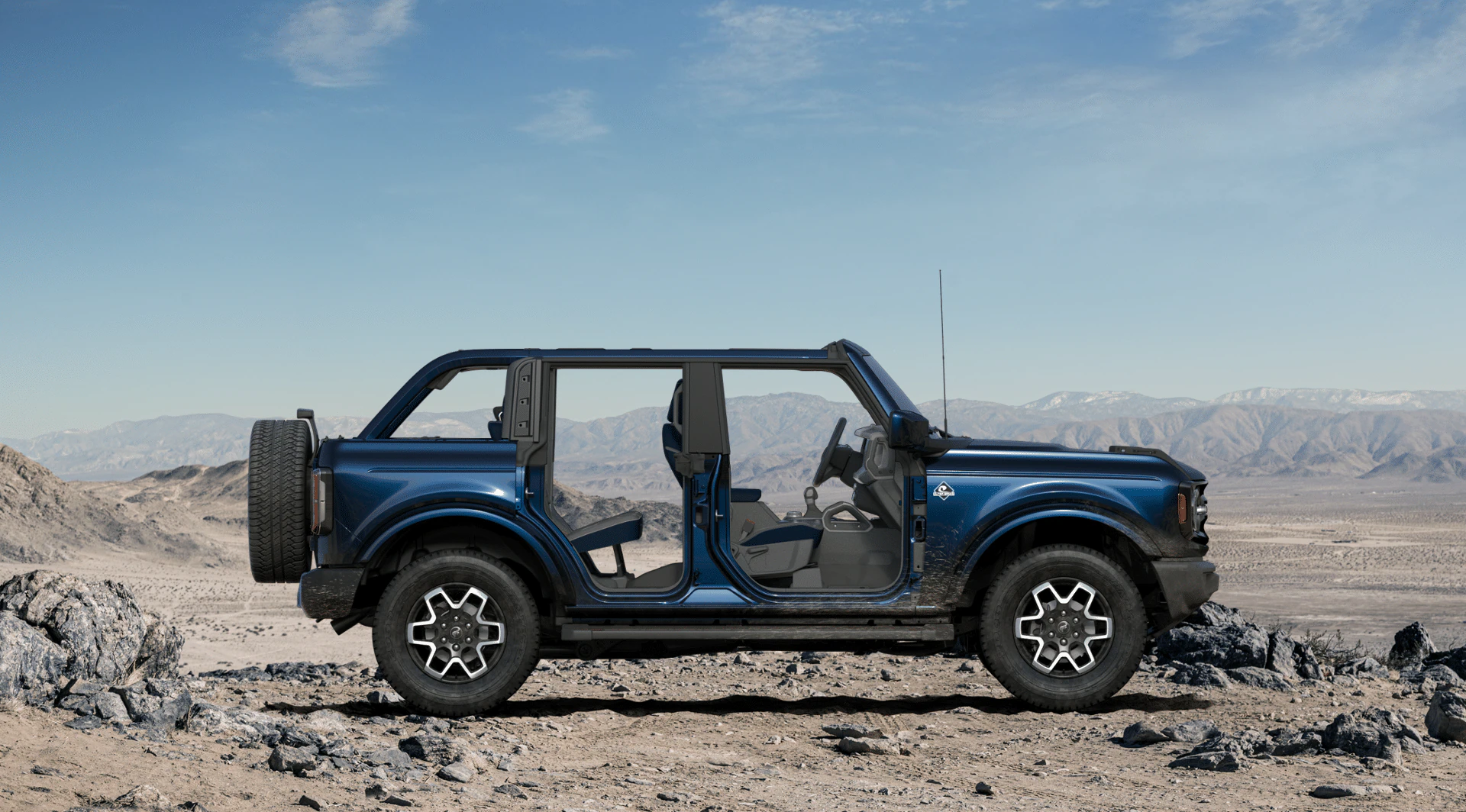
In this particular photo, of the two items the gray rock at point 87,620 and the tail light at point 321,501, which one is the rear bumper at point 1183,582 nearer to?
the tail light at point 321,501

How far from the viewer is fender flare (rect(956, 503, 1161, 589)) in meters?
7.59

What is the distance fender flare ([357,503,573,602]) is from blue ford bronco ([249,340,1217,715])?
0.04 ft

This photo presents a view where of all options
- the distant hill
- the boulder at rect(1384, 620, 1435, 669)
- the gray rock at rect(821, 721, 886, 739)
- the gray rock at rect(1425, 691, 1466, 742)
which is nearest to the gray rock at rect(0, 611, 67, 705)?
the gray rock at rect(821, 721, 886, 739)

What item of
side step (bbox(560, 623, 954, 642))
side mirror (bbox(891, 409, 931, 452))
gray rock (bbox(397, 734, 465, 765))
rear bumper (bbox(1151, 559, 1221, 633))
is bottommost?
gray rock (bbox(397, 734, 465, 765))

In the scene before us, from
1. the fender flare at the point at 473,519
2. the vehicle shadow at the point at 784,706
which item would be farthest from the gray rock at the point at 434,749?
the fender flare at the point at 473,519

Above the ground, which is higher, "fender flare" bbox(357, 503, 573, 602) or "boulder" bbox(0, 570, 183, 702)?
"fender flare" bbox(357, 503, 573, 602)

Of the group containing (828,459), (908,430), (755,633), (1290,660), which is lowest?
(1290,660)

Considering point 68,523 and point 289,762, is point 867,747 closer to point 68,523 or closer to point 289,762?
point 289,762

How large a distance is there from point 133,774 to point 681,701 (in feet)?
11.6

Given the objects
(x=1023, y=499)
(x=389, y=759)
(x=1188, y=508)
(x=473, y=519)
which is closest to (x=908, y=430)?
(x=1023, y=499)

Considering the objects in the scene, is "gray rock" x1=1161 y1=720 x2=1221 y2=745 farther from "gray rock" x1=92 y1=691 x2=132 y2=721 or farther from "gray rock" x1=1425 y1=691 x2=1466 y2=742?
"gray rock" x1=92 y1=691 x2=132 y2=721

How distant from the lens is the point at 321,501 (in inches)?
292

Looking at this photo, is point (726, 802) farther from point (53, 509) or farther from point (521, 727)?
point (53, 509)

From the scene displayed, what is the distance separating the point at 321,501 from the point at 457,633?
42.7 inches
